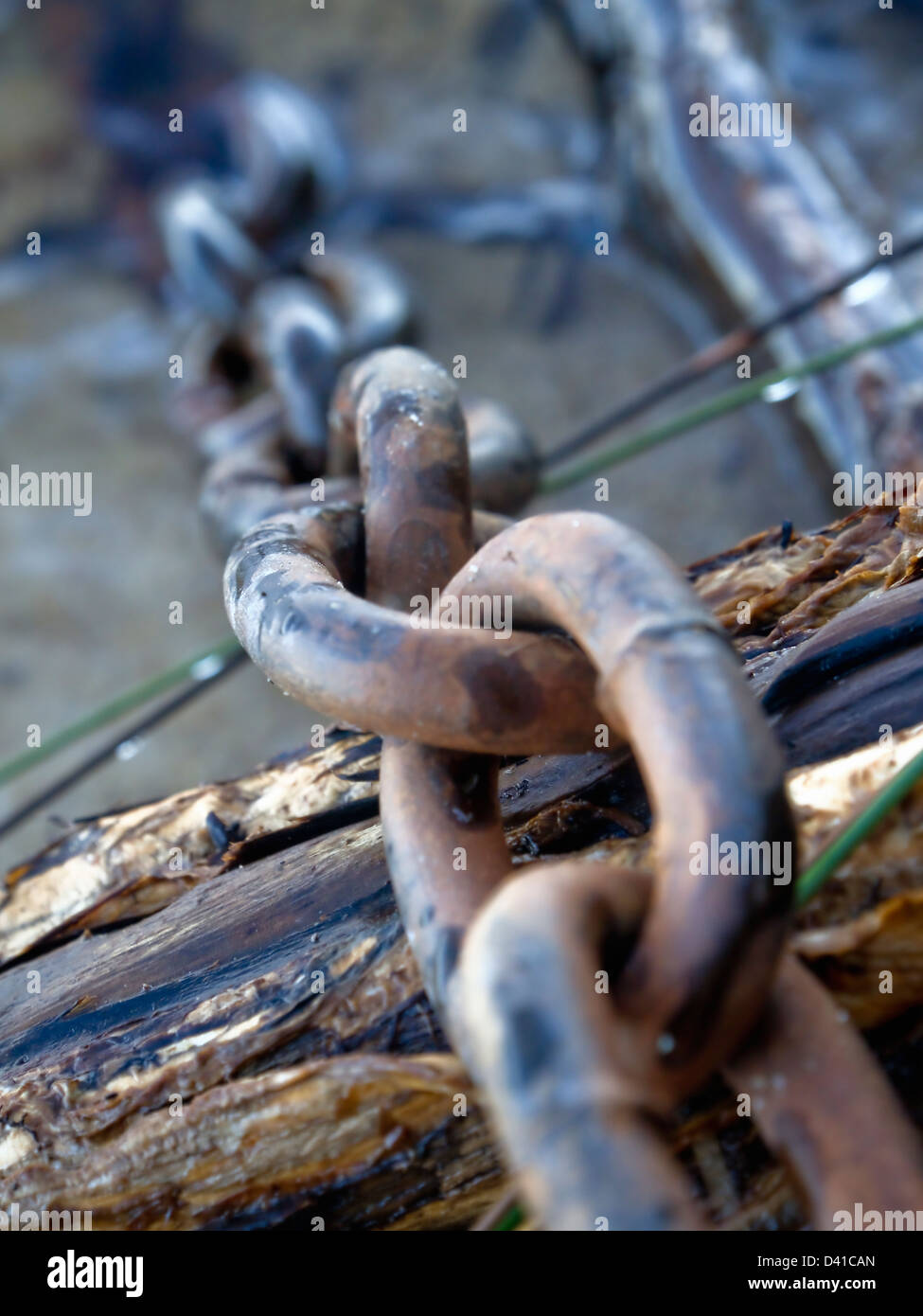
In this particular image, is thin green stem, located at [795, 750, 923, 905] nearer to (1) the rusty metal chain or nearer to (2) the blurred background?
(1) the rusty metal chain

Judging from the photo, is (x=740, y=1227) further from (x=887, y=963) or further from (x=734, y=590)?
(x=734, y=590)

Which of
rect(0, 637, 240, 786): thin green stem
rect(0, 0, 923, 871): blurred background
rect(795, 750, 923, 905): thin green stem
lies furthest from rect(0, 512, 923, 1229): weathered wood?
rect(0, 0, 923, 871): blurred background

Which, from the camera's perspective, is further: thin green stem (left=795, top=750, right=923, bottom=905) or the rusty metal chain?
thin green stem (left=795, top=750, right=923, bottom=905)

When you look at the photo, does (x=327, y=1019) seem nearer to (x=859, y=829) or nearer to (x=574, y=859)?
(x=574, y=859)

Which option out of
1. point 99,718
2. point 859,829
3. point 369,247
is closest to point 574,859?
point 859,829

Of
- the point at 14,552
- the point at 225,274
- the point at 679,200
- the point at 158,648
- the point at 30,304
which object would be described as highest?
the point at 30,304

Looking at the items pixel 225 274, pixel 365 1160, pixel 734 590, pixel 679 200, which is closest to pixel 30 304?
pixel 225 274
